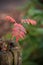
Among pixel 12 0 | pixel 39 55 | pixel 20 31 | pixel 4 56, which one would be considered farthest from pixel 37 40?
pixel 12 0

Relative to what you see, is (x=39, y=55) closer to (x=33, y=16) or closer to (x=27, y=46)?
(x=27, y=46)

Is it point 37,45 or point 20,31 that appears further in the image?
point 37,45

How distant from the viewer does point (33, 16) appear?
2.28 meters

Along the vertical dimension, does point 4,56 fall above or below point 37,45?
above

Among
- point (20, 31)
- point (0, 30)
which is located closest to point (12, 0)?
point (0, 30)

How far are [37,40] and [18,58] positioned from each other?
109cm

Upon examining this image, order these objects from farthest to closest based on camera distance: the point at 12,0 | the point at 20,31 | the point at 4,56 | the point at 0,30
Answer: the point at 12,0 → the point at 0,30 → the point at 20,31 → the point at 4,56

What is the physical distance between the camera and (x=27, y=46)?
7.69 feet

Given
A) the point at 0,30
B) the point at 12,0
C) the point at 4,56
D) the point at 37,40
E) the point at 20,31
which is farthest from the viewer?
the point at 12,0

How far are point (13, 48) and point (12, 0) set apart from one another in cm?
370

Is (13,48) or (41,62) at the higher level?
(13,48)

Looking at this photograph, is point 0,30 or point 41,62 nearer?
point 41,62

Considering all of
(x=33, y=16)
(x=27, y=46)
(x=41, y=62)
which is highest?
(x=33, y=16)

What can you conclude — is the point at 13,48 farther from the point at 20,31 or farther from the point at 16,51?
the point at 20,31
